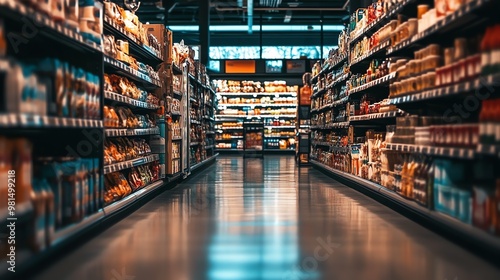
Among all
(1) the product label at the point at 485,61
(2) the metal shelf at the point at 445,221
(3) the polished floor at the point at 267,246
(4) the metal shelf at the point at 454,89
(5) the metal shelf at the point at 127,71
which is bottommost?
(3) the polished floor at the point at 267,246

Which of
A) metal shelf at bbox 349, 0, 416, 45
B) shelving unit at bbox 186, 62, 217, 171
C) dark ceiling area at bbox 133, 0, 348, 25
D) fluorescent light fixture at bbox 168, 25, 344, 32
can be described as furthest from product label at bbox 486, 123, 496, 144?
fluorescent light fixture at bbox 168, 25, 344, 32

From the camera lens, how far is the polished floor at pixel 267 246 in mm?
2898

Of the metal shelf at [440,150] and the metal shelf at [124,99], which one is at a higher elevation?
the metal shelf at [124,99]

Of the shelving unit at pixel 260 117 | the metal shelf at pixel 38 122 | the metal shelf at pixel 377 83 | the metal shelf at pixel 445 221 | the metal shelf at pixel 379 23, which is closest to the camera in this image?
the metal shelf at pixel 38 122

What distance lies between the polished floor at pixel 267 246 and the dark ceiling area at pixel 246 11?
12.0m

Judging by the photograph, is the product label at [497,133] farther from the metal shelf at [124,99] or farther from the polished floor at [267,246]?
the metal shelf at [124,99]

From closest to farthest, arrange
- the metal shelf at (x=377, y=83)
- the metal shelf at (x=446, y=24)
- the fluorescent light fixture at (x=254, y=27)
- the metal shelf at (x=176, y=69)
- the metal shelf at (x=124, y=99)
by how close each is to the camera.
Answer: the metal shelf at (x=446, y=24) → the metal shelf at (x=124, y=99) → the metal shelf at (x=377, y=83) → the metal shelf at (x=176, y=69) → the fluorescent light fixture at (x=254, y=27)

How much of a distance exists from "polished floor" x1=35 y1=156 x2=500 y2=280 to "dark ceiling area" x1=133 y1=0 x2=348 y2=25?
11997 mm

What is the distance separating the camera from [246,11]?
18656mm

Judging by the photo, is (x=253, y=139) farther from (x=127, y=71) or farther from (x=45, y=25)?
(x=45, y=25)

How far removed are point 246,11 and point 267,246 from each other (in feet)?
52.7

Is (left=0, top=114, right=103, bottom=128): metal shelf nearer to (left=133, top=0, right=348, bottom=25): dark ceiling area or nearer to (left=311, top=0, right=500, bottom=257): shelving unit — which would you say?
(left=311, top=0, right=500, bottom=257): shelving unit

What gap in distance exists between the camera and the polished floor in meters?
2.90

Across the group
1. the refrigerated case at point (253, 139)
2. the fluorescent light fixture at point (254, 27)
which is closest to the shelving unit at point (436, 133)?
the refrigerated case at point (253, 139)
